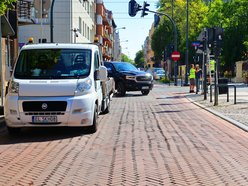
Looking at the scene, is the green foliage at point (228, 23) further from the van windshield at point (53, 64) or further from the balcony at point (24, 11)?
the van windshield at point (53, 64)

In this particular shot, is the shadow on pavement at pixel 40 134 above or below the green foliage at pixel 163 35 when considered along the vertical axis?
below

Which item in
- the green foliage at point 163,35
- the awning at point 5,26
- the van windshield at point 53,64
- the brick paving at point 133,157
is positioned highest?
the green foliage at point 163,35

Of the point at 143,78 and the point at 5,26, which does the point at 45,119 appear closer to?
the point at 5,26

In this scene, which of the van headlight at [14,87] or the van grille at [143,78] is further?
the van grille at [143,78]

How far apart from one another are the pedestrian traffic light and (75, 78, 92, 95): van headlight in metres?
20.5

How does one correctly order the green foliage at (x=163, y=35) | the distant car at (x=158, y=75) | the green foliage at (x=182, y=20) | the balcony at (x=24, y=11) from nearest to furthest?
the balcony at (x=24, y=11) < the distant car at (x=158, y=75) < the green foliage at (x=182, y=20) < the green foliage at (x=163, y=35)

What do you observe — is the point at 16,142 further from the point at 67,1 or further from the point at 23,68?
the point at 67,1

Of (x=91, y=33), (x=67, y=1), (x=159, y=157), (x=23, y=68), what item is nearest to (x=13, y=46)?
(x=67, y=1)

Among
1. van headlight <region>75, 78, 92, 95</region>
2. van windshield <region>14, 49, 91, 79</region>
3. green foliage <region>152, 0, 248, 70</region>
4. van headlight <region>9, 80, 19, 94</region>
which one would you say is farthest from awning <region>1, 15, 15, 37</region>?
green foliage <region>152, 0, 248, 70</region>

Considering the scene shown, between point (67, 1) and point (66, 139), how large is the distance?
33.8 metres

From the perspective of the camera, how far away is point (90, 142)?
358 inches

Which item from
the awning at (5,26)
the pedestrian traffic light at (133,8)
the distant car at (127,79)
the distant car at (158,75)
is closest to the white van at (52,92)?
the awning at (5,26)

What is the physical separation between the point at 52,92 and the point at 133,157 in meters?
2.79

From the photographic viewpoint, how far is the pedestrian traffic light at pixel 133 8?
30141 millimetres
